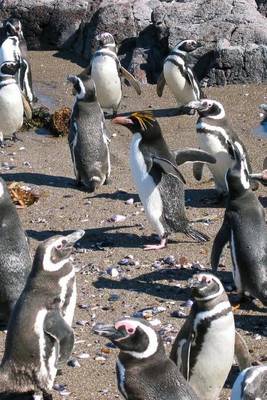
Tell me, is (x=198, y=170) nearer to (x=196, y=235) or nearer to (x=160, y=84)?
(x=196, y=235)

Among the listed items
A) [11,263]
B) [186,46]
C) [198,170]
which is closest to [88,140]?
[198,170]

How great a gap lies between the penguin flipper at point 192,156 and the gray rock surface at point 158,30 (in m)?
5.28

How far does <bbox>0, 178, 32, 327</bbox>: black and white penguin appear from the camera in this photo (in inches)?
306

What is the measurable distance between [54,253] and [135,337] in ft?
4.26

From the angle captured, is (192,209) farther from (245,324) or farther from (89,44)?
(89,44)

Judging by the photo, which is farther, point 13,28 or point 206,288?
point 13,28

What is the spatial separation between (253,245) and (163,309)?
0.81 metres

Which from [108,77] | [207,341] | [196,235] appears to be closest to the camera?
[207,341]

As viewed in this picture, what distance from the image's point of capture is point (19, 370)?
6.59 m

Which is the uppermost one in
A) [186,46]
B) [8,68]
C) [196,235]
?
[196,235]

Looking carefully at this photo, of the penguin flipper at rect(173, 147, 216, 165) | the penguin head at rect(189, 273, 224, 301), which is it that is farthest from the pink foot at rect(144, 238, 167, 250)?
the penguin head at rect(189, 273, 224, 301)

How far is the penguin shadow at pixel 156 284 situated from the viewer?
8.34 m

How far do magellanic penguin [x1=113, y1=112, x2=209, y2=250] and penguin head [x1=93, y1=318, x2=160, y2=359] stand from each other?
11.4ft

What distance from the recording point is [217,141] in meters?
10.6
